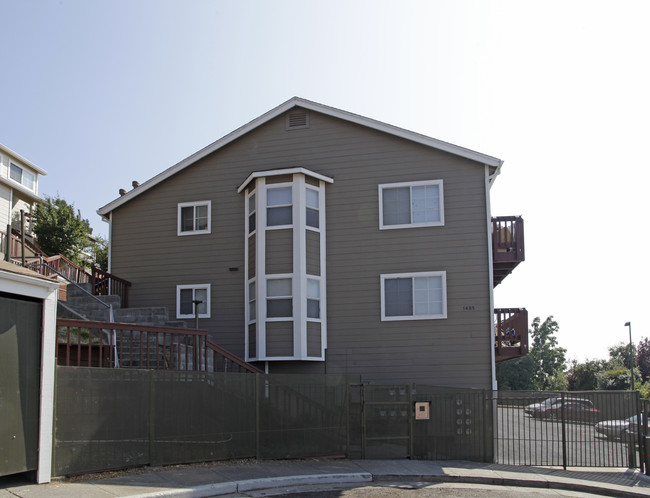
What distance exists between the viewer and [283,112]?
1970 centimetres

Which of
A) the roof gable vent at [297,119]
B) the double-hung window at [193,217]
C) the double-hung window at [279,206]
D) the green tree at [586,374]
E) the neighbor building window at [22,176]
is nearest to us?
the double-hung window at [279,206]

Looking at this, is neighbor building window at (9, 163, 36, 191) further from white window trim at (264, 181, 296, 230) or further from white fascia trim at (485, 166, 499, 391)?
white fascia trim at (485, 166, 499, 391)

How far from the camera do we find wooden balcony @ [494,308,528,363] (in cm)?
1802

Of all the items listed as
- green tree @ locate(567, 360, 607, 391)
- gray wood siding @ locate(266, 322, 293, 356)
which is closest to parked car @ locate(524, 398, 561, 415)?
gray wood siding @ locate(266, 322, 293, 356)

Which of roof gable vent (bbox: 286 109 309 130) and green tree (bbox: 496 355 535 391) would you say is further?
green tree (bbox: 496 355 535 391)

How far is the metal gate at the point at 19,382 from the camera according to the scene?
9133 millimetres

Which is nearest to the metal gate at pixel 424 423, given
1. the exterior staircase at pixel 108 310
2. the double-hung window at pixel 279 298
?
the double-hung window at pixel 279 298

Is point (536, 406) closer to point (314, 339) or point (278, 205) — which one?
point (314, 339)

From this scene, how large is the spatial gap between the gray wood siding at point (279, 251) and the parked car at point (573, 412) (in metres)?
7.46

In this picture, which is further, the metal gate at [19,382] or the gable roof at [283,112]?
the gable roof at [283,112]

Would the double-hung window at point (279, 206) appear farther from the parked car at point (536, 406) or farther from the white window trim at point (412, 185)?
the parked car at point (536, 406)

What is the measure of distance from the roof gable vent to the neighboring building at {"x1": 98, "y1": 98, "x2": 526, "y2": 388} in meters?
0.04

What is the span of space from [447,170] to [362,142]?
2.58 meters

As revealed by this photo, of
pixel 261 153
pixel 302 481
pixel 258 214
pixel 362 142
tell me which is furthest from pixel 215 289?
pixel 302 481
